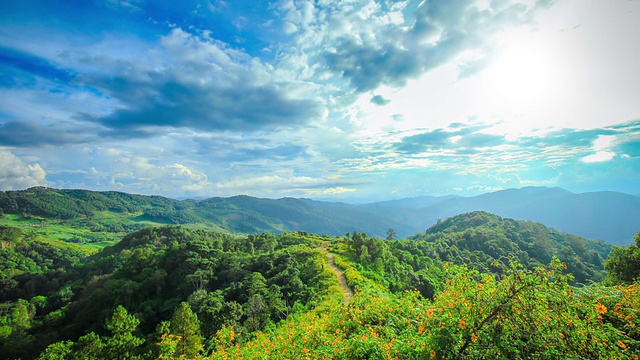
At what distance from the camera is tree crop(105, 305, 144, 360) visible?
2788 centimetres

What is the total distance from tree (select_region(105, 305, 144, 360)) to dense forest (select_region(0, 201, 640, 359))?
12cm

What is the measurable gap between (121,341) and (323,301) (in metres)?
22.7

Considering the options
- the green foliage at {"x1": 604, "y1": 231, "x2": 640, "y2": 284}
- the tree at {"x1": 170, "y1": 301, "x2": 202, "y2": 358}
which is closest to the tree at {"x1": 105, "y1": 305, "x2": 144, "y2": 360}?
the tree at {"x1": 170, "y1": 301, "x2": 202, "y2": 358}

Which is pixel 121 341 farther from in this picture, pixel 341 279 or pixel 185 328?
pixel 341 279

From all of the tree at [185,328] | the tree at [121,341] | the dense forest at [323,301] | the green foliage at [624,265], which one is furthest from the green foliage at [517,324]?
the green foliage at [624,265]

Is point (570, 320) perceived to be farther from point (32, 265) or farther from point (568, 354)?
point (32, 265)

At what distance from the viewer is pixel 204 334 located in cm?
3709

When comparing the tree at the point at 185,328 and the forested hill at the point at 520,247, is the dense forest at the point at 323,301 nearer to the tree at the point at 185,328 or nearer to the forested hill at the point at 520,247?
the tree at the point at 185,328

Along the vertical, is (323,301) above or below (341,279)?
above

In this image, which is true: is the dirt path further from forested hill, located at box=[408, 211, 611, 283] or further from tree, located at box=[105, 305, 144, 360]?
forested hill, located at box=[408, 211, 611, 283]

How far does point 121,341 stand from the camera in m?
28.9

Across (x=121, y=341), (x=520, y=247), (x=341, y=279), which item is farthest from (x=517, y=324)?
(x=520, y=247)

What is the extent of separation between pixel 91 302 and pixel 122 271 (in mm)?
14538

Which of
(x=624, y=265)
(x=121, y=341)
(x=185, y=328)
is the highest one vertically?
(x=624, y=265)
